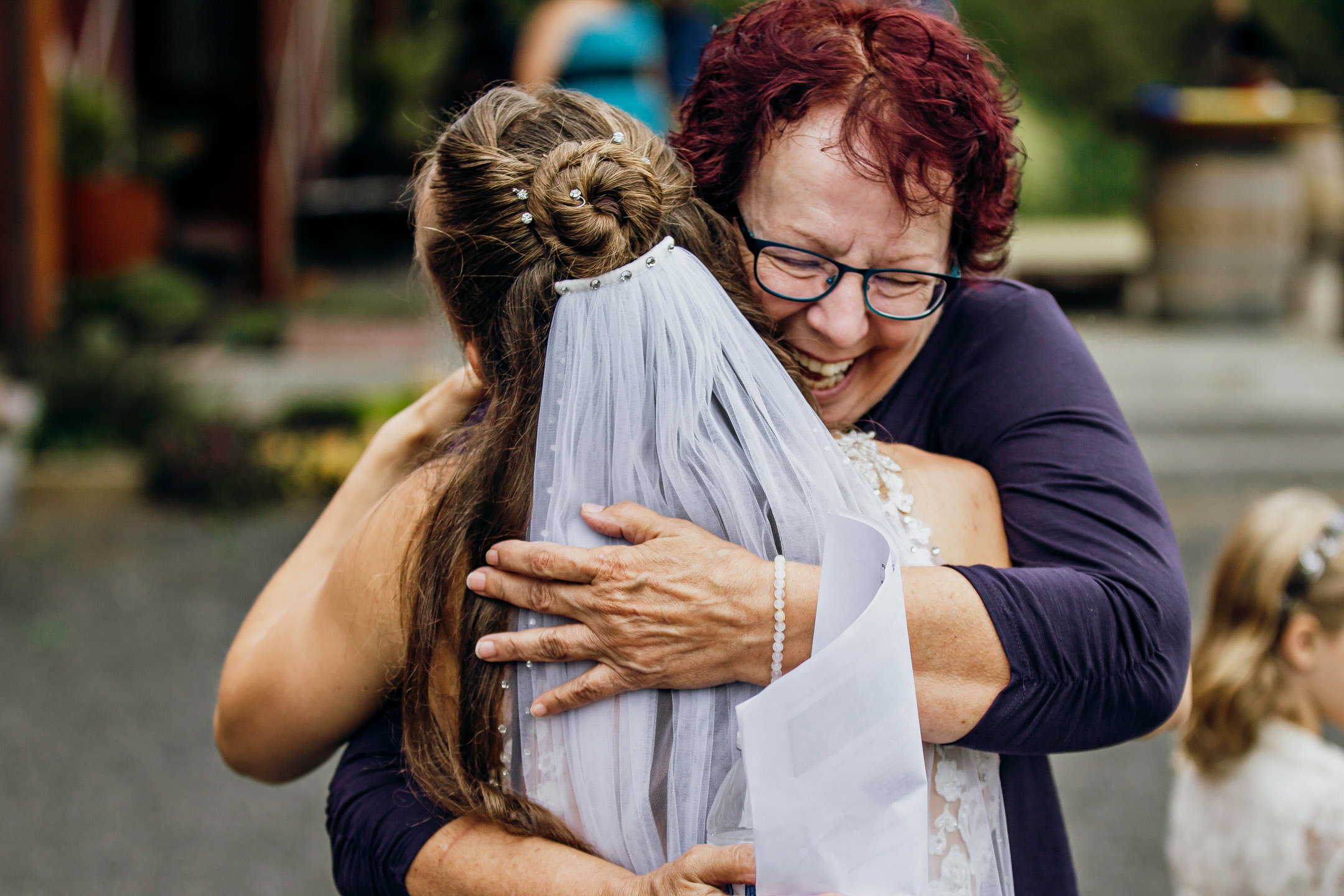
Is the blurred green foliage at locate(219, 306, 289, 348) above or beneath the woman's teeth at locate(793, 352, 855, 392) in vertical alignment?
beneath

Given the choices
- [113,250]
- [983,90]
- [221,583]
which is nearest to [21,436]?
[221,583]

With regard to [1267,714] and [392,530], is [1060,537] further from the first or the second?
[1267,714]

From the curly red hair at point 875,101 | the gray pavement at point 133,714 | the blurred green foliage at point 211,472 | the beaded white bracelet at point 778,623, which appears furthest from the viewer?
the blurred green foliage at point 211,472

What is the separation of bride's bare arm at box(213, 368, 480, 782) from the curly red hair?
1.53ft

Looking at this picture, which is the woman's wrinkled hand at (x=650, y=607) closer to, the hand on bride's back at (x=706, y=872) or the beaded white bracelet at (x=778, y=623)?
the beaded white bracelet at (x=778, y=623)

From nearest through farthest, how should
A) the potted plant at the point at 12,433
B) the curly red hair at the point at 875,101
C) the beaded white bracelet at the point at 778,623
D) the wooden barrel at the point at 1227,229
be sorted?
1. the beaded white bracelet at the point at 778,623
2. the curly red hair at the point at 875,101
3. the potted plant at the point at 12,433
4. the wooden barrel at the point at 1227,229

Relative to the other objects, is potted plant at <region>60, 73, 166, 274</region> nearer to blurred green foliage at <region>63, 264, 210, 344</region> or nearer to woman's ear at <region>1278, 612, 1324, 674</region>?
blurred green foliage at <region>63, 264, 210, 344</region>

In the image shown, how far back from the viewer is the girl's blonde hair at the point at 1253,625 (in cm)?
244

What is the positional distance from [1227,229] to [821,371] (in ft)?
27.2

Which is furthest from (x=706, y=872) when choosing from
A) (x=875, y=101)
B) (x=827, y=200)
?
(x=875, y=101)

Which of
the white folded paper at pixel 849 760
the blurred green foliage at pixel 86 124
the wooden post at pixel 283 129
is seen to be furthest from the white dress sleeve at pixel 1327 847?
the wooden post at pixel 283 129

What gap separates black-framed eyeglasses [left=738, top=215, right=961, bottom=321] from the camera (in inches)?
57.0

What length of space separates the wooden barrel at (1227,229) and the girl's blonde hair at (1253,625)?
272 inches

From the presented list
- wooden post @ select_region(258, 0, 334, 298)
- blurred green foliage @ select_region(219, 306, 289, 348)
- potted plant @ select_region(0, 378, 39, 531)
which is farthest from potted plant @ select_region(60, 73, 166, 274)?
potted plant @ select_region(0, 378, 39, 531)
